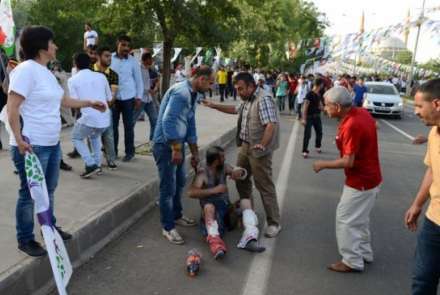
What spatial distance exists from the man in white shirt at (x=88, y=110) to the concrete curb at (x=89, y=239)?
87 centimetres

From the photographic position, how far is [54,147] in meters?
3.81

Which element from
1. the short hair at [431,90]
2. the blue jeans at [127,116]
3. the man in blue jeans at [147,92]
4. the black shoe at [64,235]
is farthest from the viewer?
the man in blue jeans at [147,92]

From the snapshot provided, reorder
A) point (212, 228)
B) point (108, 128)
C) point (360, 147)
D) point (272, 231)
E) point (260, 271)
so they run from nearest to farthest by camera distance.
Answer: point (360, 147) → point (260, 271) → point (212, 228) → point (272, 231) → point (108, 128)

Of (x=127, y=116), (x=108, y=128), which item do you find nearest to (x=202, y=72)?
(x=108, y=128)

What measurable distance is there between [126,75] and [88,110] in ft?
3.80

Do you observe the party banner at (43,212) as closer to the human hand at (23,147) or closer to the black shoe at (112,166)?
the human hand at (23,147)

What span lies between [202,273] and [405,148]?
28.5ft

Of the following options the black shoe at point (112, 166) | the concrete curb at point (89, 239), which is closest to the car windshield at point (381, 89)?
the black shoe at point (112, 166)

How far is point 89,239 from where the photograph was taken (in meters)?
4.49

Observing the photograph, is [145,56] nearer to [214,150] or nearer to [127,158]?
[127,158]

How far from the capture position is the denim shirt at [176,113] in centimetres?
448

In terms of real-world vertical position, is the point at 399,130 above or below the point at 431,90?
below

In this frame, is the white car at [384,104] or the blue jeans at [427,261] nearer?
the blue jeans at [427,261]

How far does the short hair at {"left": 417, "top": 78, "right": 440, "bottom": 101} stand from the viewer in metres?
2.75
